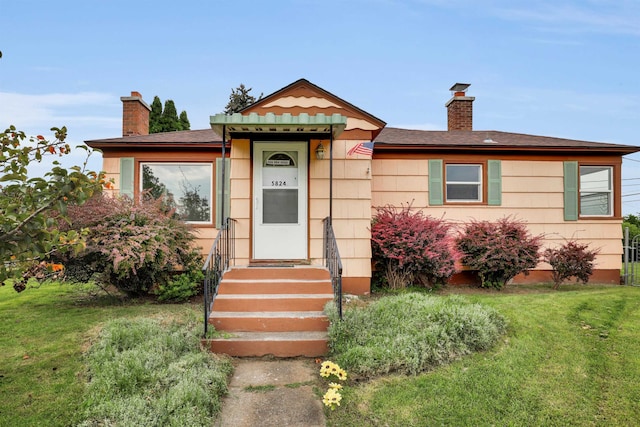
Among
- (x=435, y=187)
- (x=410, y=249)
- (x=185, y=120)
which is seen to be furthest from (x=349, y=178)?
(x=185, y=120)

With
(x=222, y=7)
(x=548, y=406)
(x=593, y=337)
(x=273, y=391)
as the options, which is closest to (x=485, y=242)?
(x=593, y=337)

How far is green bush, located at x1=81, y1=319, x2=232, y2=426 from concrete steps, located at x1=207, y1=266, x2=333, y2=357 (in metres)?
0.47

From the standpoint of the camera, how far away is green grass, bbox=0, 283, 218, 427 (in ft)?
10.4

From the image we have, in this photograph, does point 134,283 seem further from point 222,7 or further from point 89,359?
point 222,7

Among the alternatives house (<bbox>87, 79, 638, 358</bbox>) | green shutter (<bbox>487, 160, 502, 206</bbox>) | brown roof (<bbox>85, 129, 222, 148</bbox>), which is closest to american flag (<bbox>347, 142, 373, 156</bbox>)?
house (<bbox>87, 79, 638, 358</bbox>)

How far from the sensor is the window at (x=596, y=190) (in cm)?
944

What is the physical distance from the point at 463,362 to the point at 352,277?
3399 millimetres

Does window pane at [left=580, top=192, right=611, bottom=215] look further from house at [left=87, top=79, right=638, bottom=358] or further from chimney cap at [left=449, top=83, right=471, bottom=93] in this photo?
chimney cap at [left=449, top=83, right=471, bottom=93]

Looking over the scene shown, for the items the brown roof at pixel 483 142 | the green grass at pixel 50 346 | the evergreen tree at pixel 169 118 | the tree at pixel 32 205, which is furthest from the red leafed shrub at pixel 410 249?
the evergreen tree at pixel 169 118

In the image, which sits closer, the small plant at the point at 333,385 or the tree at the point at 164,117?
the small plant at the point at 333,385

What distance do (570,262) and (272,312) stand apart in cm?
668

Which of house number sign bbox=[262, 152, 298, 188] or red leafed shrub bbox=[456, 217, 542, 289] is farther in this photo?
red leafed shrub bbox=[456, 217, 542, 289]

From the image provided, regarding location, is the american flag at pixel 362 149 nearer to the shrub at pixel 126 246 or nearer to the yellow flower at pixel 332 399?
the shrub at pixel 126 246

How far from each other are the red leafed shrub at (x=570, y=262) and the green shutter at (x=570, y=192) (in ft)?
3.07
